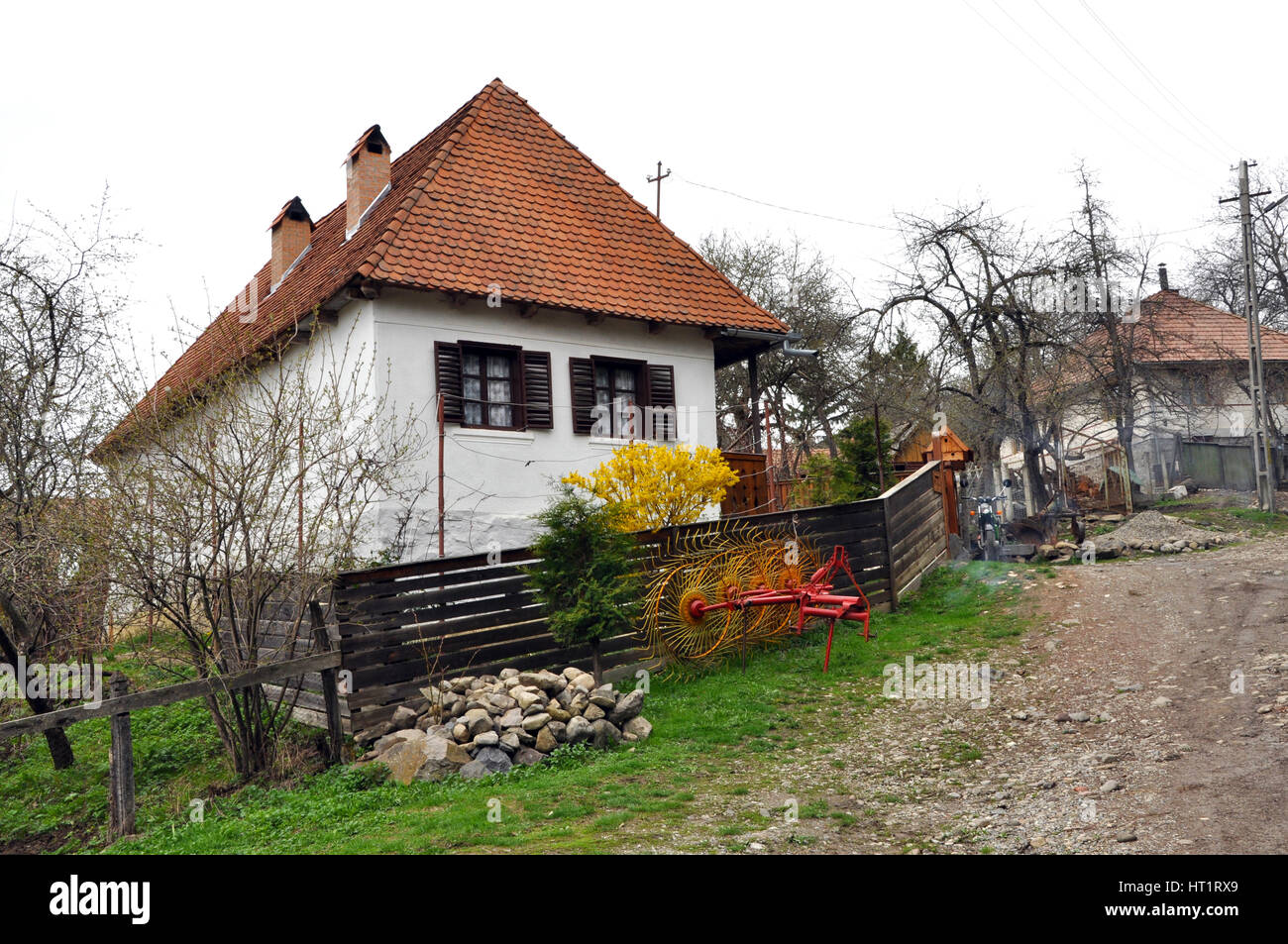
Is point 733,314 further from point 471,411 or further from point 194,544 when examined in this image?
point 194,544

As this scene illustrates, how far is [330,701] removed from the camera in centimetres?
884

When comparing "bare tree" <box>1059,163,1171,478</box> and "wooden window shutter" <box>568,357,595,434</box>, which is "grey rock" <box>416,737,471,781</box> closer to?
"wooden window shutter" <box>568,357,595,434</box>

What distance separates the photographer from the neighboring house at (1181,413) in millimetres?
24906

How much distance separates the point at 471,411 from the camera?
49.2 ft

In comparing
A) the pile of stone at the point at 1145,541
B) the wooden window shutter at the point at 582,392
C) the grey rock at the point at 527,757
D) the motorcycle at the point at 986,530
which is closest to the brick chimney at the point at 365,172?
the wooden window shutter at the point at 582,392

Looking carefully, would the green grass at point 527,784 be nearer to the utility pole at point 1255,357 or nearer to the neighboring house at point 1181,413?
the neighboring house at point 1181,413

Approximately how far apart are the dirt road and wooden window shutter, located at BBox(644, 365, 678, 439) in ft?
23.5

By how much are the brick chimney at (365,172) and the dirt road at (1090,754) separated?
44.9 ft

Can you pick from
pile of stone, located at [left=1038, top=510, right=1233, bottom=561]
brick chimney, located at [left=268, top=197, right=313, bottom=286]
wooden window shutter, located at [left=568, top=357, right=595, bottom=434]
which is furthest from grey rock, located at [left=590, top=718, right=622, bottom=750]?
brick chimney, located at [left=268, top=197, right=313, bottom=286]

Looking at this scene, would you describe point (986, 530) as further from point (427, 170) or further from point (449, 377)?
point (427, 170)

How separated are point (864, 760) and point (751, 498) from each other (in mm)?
9529

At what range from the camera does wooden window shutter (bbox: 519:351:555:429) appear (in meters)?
15.5

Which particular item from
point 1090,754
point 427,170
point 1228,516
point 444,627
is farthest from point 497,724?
point 1228,516
